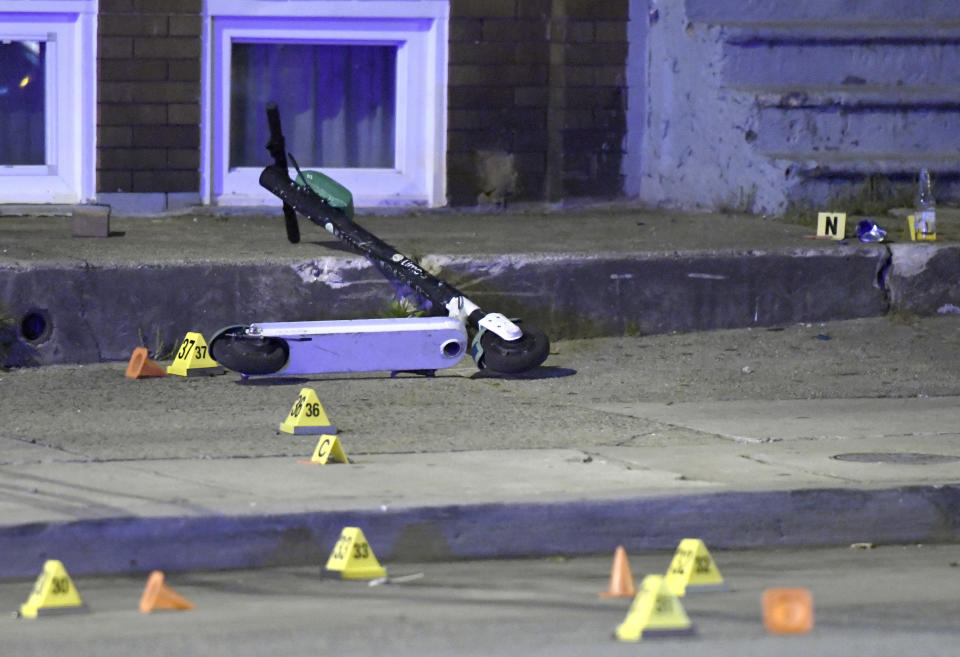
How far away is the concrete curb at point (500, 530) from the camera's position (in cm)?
Result: 477

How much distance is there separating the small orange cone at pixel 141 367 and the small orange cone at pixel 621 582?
335 cm

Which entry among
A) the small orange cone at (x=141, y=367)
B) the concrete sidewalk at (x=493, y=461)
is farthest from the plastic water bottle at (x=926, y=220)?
the small orange cone at (x=141, y=367)

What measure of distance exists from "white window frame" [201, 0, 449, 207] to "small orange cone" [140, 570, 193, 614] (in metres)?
5.68

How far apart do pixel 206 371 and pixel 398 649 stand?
3602mm

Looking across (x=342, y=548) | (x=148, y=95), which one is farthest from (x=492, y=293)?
(x=342, y=548)

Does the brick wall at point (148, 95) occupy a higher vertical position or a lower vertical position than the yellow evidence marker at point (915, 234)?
higher

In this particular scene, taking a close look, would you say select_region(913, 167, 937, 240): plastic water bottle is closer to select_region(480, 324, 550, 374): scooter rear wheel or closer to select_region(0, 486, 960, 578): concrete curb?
select_region(480, 324, 550, 374): scooter rear wheel

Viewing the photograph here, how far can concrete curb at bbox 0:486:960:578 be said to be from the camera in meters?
4.77

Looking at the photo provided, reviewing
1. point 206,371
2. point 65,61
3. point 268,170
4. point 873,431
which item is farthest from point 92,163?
point 873,431

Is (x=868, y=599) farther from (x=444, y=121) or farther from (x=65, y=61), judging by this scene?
(x=65, y=61)

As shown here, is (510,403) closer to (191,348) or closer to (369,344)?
(369,344)

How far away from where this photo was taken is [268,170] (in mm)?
8383

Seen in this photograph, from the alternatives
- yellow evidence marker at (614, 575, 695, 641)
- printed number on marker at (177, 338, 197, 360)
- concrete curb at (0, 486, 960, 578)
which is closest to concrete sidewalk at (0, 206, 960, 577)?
concrete curb at (0, 486, 960, 578)

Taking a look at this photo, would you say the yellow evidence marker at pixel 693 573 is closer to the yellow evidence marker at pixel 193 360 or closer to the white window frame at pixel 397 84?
the yellow evidence marker at pixel 193 360
